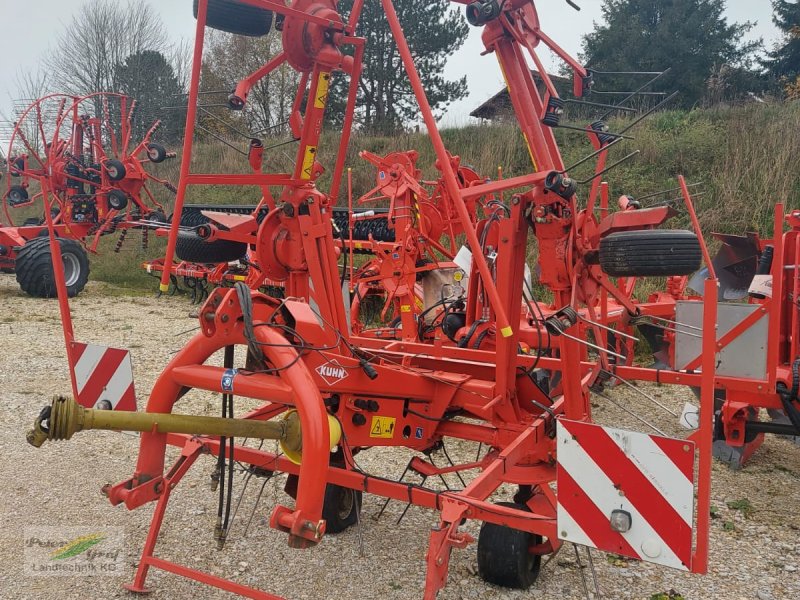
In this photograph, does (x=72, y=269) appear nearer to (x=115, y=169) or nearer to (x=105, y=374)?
(x=115, y=169)

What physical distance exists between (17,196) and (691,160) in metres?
13.0

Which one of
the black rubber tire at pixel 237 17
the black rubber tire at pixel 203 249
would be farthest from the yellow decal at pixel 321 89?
the black rubber tire at pixel 203 249

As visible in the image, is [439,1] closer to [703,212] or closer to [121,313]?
[703,212]

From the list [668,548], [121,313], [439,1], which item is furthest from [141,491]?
[439,1]

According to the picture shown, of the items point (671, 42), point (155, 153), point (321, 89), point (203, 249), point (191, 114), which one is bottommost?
point (203, 249)

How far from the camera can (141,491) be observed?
2719 millimetres

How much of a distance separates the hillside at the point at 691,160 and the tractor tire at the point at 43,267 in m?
2.41

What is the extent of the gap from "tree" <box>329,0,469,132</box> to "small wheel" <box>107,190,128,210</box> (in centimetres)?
724

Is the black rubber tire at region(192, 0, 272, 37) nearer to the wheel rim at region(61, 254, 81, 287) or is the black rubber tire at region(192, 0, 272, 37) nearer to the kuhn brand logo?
the kuhn brand logo

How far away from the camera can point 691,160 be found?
39.5 feet

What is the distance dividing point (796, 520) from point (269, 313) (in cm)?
334

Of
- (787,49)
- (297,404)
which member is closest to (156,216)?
(297,404)

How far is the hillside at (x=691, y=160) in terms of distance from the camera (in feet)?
34.6

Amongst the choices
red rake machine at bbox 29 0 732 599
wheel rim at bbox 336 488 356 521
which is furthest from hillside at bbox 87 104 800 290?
wheel rim at bbox 336 488 356 521
